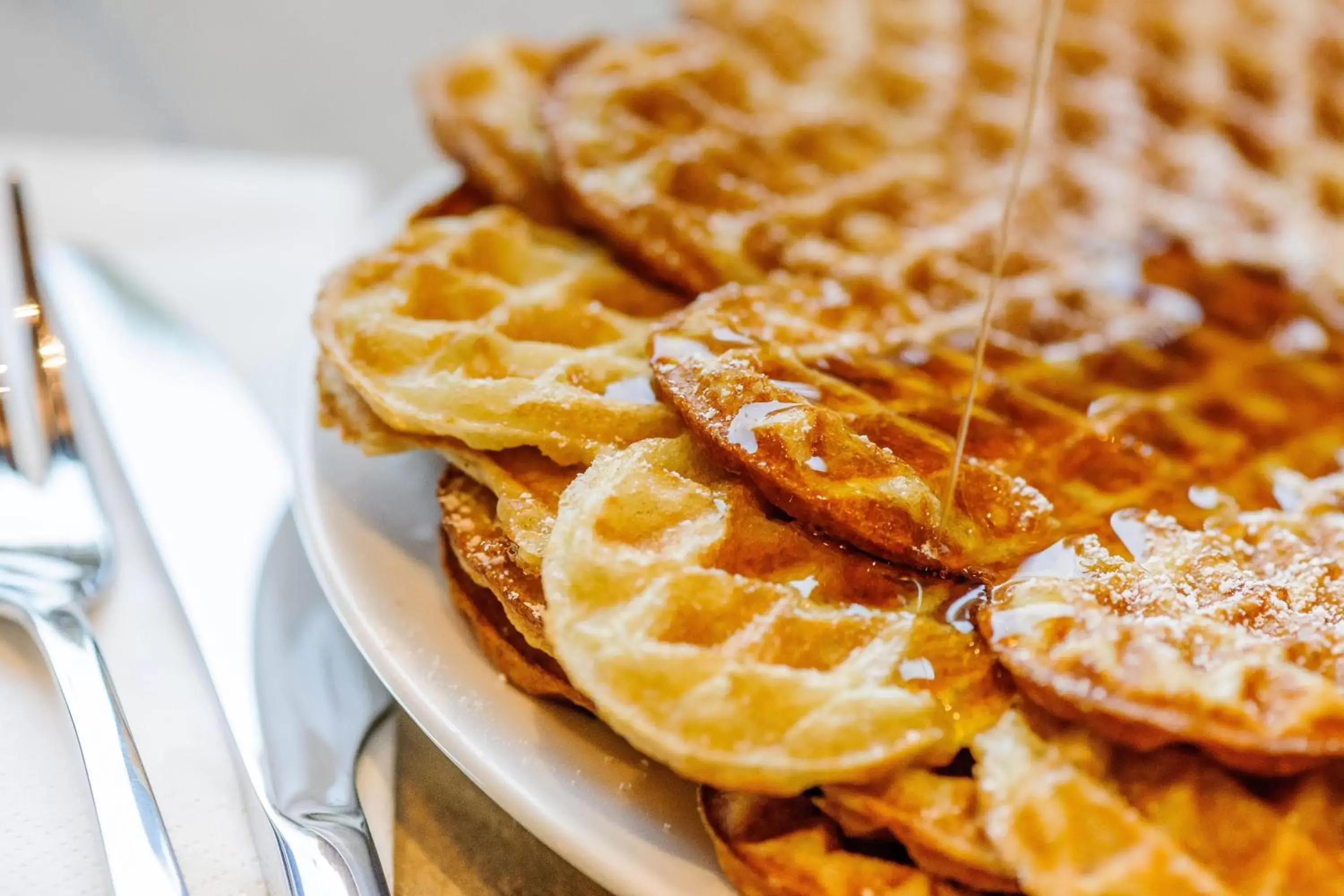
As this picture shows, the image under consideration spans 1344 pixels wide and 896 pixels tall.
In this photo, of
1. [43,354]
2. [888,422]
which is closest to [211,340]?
[43,354]

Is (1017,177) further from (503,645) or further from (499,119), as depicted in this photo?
(499,119)

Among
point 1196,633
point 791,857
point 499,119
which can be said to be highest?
point 499,119

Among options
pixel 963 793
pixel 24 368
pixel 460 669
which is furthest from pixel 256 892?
pixel 24 368

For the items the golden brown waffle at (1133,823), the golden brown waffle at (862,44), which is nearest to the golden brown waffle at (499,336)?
the golden brown waffle at (1133,823)

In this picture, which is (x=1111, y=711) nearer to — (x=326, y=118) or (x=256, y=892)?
(x=256, y=892)

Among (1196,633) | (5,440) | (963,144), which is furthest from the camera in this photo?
(963,144)

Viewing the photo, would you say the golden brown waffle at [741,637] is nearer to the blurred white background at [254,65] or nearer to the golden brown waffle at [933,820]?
the golden brown waffle at [933,820]
